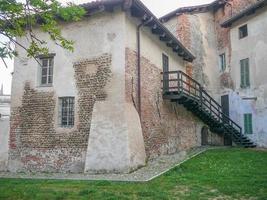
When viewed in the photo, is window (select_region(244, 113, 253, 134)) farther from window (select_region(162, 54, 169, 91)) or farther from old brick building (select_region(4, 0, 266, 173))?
window (select_region(162, 54, 169, 91))

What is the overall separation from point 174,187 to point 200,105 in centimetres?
1023

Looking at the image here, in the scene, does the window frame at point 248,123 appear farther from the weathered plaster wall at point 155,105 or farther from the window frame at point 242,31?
the window frame at point 242,31

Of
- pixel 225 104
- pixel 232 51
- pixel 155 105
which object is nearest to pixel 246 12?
pixel 232 51

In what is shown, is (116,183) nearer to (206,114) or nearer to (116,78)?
(116,78)

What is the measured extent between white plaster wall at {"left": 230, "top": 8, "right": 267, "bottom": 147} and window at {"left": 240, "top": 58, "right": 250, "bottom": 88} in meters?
0.27

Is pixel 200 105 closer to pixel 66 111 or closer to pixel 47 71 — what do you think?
pixel 66 111

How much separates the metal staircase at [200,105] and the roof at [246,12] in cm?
553

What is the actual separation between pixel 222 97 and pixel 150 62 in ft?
33.4

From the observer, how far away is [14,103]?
15.3 m

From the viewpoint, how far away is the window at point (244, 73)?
21.5 metres

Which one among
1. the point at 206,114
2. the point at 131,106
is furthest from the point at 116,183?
the point at 206,114

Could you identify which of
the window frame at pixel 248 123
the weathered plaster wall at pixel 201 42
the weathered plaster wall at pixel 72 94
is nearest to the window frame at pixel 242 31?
the weathered plaster wall at pixel 201 42

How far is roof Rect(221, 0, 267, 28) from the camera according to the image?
19.8 meters

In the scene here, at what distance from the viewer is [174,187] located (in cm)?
930
